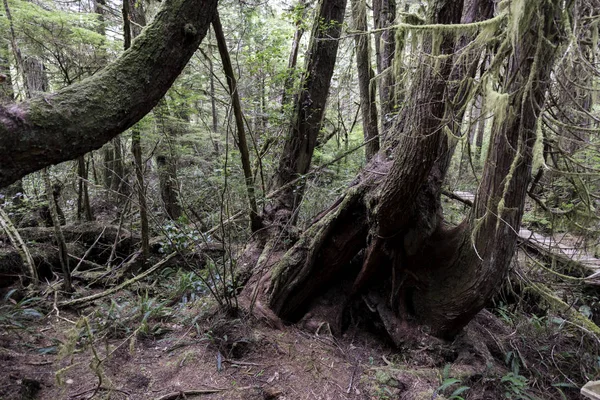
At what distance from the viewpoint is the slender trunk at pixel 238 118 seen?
3851 mm

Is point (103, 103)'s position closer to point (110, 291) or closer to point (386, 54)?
point (110, 291)

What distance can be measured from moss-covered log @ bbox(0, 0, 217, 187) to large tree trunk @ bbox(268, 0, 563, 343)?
2.14m

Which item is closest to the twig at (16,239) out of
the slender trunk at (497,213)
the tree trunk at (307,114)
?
the tree trunk at (307,114)

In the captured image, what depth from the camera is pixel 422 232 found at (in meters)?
3.85

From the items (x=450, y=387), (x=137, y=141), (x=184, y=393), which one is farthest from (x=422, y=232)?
(x=137, y=141)

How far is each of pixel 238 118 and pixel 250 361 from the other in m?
2.88

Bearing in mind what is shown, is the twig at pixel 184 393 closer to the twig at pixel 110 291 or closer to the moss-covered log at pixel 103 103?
the moss-covered log at pixel 103 103

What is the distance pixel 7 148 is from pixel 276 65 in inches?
183

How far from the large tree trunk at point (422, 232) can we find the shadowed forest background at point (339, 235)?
0.08ft

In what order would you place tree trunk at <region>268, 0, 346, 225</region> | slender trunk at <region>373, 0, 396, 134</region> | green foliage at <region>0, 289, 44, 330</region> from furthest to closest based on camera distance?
slender trunk at <region>373, 0, 396, 134</region>, tree trunk at <region>268, 0, 346, 225</region>, green foliage at <region>0, 289, 44, 330</region>

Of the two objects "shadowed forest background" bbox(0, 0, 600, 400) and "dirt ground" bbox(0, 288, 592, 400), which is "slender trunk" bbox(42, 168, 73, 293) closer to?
"shadowed forest background" bbox(0, 0, 600, 400)

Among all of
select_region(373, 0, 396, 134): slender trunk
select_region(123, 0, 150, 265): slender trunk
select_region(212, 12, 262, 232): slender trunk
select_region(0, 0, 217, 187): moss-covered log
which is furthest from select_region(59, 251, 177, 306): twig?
select_region(373, 0, 396, 134): slender trunk

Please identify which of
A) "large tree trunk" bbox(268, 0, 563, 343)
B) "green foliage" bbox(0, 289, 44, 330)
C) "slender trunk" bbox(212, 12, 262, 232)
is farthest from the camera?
"slender trunk" bbox(212, 12, 262, 232)

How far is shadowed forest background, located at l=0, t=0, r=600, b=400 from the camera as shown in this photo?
2258 millimetres
